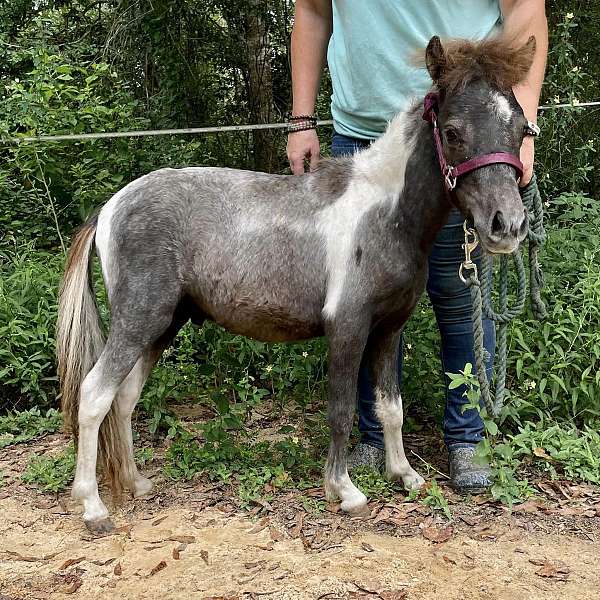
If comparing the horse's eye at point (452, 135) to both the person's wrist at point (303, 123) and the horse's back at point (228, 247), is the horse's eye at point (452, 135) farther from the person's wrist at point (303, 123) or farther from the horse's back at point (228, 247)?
the person's wrist at point (303, 123)

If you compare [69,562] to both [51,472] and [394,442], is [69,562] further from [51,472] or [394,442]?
[394,442]

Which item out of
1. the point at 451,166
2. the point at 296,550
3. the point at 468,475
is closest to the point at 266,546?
the point at 296,550

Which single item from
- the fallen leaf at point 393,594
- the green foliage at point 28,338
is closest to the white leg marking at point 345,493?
the fallen leaf at point 393,594

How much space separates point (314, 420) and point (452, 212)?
163 cm

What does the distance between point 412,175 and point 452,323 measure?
2.82 feet

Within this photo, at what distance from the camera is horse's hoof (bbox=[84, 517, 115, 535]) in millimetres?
3008

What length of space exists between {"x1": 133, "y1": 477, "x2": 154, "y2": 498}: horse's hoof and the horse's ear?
2245 mm

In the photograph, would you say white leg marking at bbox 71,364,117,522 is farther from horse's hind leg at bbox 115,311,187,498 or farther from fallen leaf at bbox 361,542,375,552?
fallen leaf at bbox 361,542,375,552

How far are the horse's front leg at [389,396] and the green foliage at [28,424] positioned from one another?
200cm

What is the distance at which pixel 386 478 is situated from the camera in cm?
340

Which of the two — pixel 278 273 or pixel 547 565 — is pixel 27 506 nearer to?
pixel 278 273

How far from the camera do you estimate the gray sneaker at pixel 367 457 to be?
3521 mm

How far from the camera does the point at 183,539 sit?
293 centimetres

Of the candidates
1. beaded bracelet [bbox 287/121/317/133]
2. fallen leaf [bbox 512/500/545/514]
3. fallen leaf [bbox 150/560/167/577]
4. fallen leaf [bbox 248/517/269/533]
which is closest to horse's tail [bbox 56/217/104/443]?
fallen leaf [bbox 150/560/167/577]
